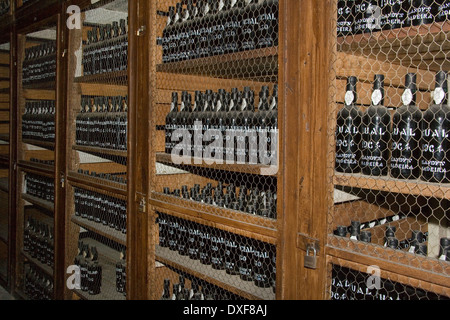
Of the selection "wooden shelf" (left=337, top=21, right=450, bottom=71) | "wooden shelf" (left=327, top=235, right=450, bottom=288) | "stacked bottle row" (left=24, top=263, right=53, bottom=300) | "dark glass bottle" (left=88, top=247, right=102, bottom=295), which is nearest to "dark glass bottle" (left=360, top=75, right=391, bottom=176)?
"wooden shelf" (left=337, top=21, right=450, bottom=71)

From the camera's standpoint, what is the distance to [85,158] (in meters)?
2.80

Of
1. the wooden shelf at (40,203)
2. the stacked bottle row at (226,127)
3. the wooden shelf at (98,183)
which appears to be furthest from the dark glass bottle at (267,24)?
the wooden shelf at (40,203)

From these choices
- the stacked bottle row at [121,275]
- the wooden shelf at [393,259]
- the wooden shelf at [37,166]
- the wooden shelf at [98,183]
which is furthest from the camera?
the wooden shelf at [37,166]

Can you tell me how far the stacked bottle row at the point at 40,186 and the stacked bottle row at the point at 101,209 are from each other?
386mm

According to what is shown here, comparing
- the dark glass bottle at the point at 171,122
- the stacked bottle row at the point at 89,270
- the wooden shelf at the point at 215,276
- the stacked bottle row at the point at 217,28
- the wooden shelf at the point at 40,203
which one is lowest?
the stacked bottle row at the point at 89,270

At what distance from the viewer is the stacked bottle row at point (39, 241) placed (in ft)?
9.97

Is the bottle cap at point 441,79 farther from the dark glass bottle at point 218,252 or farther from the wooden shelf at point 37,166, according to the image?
the wooden shelf at point 37,166

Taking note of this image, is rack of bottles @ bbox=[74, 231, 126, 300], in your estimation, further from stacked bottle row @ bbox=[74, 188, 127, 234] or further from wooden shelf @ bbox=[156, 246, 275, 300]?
wooden shelf @ bbox=[156, 246, 275, 300]

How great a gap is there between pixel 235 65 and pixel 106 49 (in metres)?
1.06

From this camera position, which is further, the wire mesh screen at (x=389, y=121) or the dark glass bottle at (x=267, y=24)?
the dark glass bottle at (x=267, y=24)

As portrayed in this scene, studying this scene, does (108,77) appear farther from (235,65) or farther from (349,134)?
(349,134)

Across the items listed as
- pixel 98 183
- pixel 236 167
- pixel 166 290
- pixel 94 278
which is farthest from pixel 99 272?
pixel 236 167

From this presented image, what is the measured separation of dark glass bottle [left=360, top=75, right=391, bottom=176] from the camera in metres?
1.30

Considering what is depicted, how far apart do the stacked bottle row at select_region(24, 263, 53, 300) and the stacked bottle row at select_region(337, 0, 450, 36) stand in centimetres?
258
